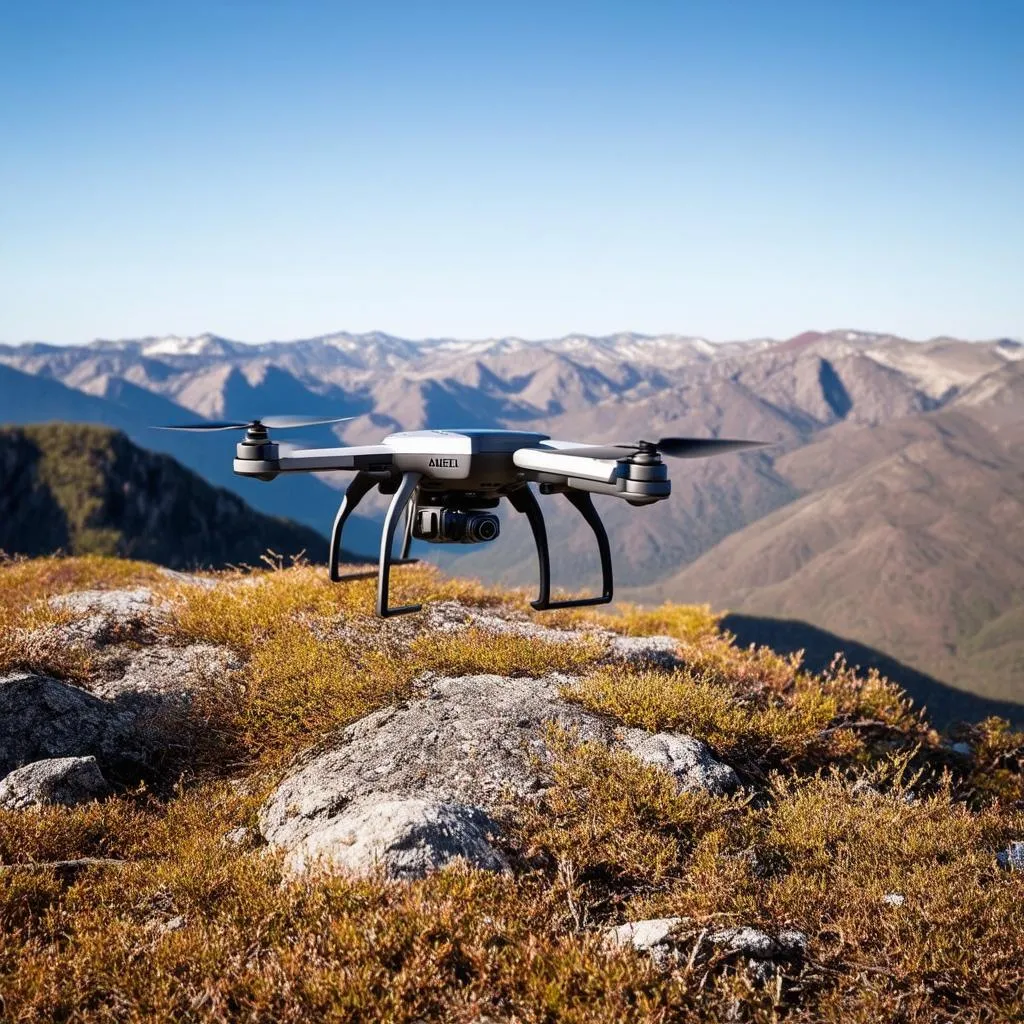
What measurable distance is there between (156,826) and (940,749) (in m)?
11.2

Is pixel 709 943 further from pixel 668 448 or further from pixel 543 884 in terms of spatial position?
pixel 668 448

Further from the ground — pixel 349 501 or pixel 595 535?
pixel 349 501

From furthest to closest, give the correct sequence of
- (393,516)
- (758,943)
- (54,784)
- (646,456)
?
(54,784)
(393,516)
(646,456)
(758,943)

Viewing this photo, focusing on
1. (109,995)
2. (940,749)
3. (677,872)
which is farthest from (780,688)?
(109,995)

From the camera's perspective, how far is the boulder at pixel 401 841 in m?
7.35

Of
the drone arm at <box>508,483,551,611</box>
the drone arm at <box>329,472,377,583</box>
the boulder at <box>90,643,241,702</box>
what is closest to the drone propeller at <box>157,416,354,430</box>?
the drone arm at <box>329,472,377,583</box>

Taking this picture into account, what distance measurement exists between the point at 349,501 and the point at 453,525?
4.15ft

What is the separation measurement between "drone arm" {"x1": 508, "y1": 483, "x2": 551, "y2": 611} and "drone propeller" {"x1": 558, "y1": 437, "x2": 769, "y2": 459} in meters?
0.90

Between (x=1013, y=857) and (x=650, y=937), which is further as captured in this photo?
(x=1013, y=857)

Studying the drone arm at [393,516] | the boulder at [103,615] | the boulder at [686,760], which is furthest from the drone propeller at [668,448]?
the boulder at [103,615]

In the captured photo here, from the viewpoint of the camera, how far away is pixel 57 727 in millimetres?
10531

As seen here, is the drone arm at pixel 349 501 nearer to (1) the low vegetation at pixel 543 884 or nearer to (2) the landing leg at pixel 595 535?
(2) the landing leg at pixel 595 535

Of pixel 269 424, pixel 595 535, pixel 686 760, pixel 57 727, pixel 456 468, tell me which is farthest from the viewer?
pixel 57 727

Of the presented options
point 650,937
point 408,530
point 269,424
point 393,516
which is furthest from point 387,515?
point 650,937
